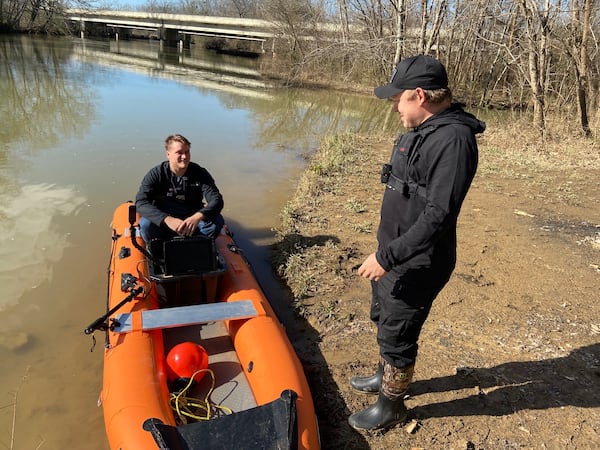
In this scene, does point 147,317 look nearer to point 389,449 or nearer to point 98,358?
point 98,358

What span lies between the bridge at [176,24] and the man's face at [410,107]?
97.0 ft

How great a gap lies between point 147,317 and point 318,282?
171cm

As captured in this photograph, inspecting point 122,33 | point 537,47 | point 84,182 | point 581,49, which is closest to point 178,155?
point 84,182

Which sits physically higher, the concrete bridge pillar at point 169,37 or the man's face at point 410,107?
the concrete bridge pillar at point 169,37

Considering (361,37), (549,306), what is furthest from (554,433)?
(361,37)

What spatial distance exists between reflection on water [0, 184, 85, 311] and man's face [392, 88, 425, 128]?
13.2ft

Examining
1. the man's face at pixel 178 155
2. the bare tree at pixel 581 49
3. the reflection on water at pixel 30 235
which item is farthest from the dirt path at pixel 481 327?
the bare tree at pixel 581 49

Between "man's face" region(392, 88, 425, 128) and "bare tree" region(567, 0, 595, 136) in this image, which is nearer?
"man's face" region(392, 88, 425, 128)

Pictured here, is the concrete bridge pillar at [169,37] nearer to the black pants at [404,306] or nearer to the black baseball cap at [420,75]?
the black baseball cap at [420,75]

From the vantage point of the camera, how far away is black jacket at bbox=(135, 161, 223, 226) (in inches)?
149

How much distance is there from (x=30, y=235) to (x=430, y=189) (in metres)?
5.16

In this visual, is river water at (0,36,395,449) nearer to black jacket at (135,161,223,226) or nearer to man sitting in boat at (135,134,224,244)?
man sitting in boat at (135,134,224,244)

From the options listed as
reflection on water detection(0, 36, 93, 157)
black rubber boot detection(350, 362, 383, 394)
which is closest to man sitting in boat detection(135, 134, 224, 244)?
black rubber boot detection(350, 362, 383, 394)

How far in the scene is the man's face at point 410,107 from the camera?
1.90 metres
